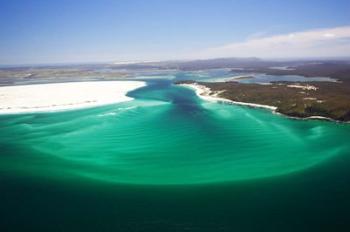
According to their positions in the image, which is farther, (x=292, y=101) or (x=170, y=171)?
(x=292, y=101)

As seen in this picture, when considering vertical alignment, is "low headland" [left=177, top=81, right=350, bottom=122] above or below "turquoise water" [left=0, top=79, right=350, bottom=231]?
above

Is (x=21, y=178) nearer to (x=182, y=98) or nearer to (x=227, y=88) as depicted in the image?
(x=182, y=98)

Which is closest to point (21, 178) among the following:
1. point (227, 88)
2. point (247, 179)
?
point (247, 179)

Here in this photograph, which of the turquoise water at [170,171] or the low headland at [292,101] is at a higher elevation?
the low headland at [292,101]

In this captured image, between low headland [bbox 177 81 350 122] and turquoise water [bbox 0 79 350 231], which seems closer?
turquoise water [bbox 0 79 350 231]

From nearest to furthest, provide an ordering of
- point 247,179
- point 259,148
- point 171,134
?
1. point 247,179
2. point 259,148
3. point 171,134

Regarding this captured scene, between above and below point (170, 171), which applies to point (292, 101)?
above

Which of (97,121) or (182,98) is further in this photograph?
(182,98)

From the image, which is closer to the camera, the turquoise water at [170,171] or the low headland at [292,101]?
the turquoise water at [170,171]
